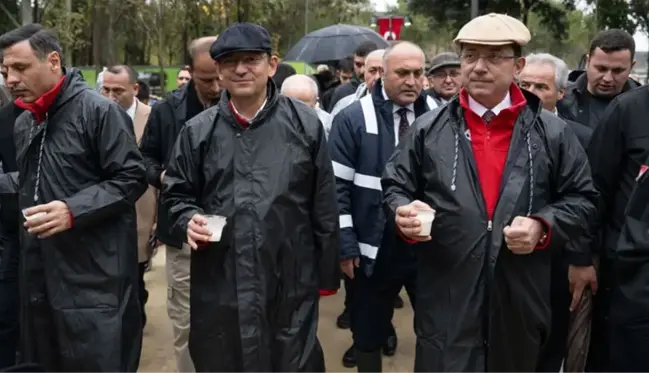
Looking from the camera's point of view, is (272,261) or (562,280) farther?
Answer: (562,280)

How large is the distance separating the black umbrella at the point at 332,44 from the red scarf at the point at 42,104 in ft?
25.1

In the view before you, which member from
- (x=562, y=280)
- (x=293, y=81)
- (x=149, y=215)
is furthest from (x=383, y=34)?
(x=562, y=280)

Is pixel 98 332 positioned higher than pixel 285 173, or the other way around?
pixel 285 173

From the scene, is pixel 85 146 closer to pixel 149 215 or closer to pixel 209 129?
pixel 209 129

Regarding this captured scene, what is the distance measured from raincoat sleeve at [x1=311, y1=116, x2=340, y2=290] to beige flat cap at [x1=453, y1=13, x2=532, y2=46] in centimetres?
82

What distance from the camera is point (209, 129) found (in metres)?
3.64

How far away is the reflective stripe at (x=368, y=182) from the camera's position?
4582 millimetres

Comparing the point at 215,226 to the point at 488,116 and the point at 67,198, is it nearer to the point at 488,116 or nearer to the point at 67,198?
the point at 67,198

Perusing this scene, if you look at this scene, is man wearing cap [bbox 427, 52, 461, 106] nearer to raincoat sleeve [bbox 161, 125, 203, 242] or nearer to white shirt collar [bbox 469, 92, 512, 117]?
white shirt collar [bbox 469, 92, 512, 117]

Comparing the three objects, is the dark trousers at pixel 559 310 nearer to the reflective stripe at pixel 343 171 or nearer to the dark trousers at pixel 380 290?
the dark trousers at pixel 380 290

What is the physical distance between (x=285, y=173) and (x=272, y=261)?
41cm

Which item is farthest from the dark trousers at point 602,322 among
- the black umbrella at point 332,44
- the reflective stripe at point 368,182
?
the black umbrella at point 332,44

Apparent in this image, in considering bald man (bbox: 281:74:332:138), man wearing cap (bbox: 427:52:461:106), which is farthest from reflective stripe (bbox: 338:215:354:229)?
man wearing cap (bbox: 427:52:461:106)

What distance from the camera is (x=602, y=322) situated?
430 centimetres
